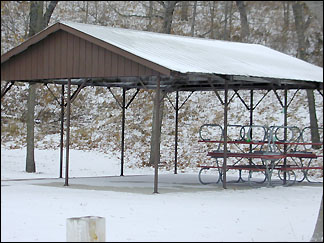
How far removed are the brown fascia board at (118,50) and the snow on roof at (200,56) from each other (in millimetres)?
69

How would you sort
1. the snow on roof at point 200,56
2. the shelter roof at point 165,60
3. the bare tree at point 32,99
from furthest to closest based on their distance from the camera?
the bare tree at point 32,99 < the snow on roof at point 200,56 < the shelter roof at point 165,60

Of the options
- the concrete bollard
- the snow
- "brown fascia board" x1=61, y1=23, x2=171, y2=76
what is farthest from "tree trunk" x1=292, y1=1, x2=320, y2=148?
the concrete bollard

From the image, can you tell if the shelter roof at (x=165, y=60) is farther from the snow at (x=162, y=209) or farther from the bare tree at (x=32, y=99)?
the bare tree at (x=32, y=99)

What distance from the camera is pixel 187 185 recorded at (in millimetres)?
15984

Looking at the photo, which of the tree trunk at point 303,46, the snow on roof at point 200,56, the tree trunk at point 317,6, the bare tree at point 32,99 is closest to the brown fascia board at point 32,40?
the snow on roof at point 200,56

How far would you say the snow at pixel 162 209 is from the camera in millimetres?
8602

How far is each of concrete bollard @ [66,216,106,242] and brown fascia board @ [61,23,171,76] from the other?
5.86 metres

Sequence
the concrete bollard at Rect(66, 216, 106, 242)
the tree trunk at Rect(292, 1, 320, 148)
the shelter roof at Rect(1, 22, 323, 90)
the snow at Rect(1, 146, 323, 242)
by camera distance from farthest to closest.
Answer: the tree trunk at Rect(292, 1, 320, 148) < the shelter roof at Rect(1, 22, 323, 90) < the snow at Rect(1, 146, 323, 242) < the concrete bollard at Rect(66, 216, 106, 242)

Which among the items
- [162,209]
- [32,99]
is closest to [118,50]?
[162,209]

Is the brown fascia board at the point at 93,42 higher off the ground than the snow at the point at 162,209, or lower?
higher

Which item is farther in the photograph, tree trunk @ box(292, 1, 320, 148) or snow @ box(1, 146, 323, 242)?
tree trunk @ box(292, 1, 320, 148)

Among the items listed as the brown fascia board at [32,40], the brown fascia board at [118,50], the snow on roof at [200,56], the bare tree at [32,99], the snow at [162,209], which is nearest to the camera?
the snow at [162,209]

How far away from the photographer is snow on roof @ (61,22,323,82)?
1354cm

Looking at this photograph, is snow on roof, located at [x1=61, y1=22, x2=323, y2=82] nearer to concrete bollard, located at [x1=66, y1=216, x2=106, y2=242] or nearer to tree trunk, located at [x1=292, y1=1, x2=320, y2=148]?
tree trunk, located at [x1=292, y1=1, x2=320, y2=148]
